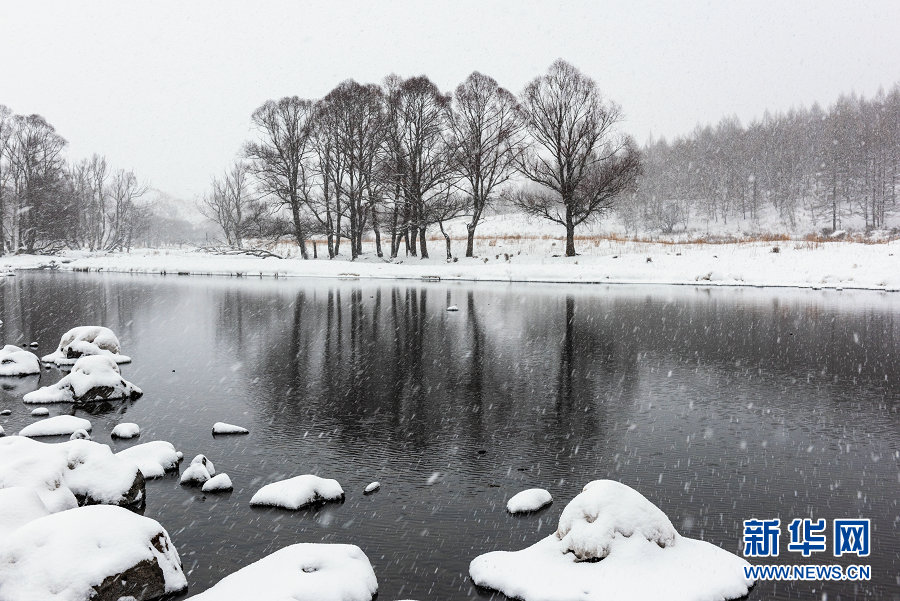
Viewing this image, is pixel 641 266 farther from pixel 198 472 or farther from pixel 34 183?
pixel 34 183

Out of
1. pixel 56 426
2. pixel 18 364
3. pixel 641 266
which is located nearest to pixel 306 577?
pixel 56 426

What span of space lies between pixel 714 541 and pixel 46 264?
212ft

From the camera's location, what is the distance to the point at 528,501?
263 inches

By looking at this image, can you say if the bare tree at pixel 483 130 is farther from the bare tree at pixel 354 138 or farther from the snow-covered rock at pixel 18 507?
the snow-covered rock at pixel 18 507

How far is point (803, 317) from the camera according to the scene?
2161 centimetres

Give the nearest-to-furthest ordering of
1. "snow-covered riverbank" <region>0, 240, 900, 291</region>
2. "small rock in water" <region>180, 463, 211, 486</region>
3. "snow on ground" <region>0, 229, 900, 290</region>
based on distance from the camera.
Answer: "small rock in water" <region>180, 463, 211, 486</region> < "snow-covered riverbank" <region>0, 240, 900, 291</region> < "snow on ground" <region>0, 229, 900, 290</region>

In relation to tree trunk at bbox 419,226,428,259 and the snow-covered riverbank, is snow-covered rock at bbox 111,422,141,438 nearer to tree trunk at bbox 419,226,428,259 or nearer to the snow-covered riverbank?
the snow-covered riverbank

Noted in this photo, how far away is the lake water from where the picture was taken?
20.1ft

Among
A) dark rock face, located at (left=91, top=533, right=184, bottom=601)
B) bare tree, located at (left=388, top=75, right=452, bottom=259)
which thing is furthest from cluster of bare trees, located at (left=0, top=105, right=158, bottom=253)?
dark rock face, located at (left=91, top=533, right=184, bottom=601)

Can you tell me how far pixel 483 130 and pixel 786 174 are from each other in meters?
64.2

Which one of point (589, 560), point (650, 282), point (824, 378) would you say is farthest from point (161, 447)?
point (650, 282)

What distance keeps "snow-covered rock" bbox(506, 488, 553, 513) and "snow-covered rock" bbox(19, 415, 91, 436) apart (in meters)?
6.80

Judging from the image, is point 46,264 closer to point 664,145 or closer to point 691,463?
point 691,463

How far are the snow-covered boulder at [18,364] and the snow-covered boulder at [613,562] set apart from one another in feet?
40.1
